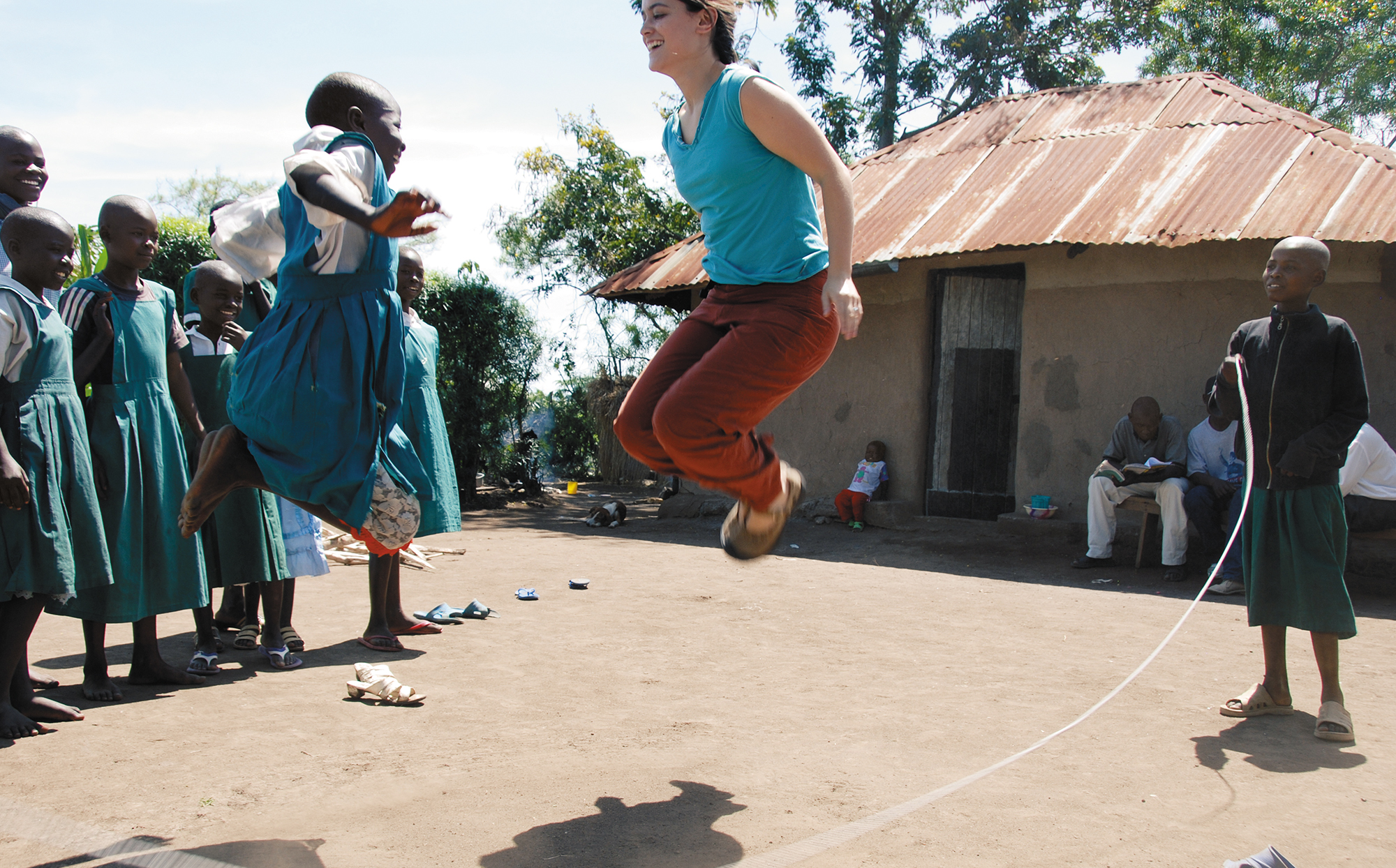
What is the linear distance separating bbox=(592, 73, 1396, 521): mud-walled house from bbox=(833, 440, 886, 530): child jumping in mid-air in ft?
0.49

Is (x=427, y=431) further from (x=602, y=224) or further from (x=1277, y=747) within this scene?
(x=602, y=224)

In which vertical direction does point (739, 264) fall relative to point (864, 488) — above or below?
above

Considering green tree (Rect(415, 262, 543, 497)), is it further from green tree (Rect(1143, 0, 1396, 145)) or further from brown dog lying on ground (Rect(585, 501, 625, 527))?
green tree (Rect(1143, 0, 1396, 145))

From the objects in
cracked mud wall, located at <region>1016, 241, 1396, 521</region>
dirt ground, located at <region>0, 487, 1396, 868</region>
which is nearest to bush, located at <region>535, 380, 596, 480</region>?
cracked mud wall, located at <region>1016, 241, 1396, 521</region>

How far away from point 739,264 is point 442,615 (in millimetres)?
3194

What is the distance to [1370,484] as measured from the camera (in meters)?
6.84

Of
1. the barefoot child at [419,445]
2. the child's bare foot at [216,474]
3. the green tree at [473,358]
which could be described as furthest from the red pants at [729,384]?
the green tree at [473,358]

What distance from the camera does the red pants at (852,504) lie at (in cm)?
1020

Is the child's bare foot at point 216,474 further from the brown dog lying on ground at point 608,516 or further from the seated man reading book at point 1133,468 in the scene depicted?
the brown dog lying on ground at point 608,516

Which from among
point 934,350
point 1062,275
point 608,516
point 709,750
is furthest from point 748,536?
point 608,516

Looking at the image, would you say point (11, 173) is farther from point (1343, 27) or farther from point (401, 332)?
point (1343, 27)

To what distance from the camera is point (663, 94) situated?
19.2 metres

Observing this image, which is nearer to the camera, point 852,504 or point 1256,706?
point 1256,706

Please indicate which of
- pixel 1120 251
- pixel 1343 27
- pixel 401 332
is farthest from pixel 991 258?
pixel 1343 27
